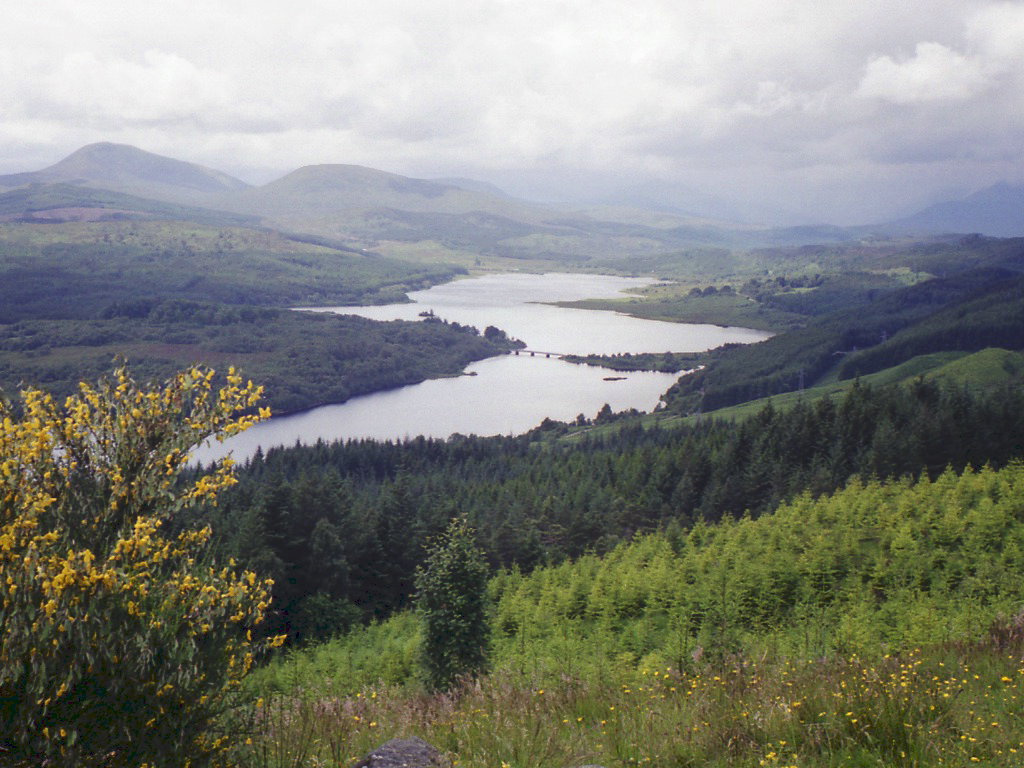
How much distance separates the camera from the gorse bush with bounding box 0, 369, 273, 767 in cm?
514

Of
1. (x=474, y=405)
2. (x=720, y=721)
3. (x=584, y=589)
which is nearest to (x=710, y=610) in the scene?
(x=584, y=589)

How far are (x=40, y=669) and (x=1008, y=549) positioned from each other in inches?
922

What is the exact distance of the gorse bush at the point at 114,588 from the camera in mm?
5141

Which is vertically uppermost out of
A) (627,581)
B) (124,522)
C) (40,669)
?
(124,522)

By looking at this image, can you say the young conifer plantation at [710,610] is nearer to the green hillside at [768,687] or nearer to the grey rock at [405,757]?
the green hillside at [768,687]

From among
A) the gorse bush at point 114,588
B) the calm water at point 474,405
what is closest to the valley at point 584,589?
the gorse bush at point 114,588

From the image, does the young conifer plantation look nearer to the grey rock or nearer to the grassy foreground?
the grassy foreground

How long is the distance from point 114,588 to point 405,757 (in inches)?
113

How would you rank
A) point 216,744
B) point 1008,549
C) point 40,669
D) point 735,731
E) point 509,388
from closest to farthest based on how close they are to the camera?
1. point 40,669
2. point 216,744
3. point 735,731
4. point 1008,549
5. point 509,388

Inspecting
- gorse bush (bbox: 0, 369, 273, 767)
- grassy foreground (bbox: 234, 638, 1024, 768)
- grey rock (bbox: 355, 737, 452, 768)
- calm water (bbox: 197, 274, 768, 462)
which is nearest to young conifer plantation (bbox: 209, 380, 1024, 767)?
grassy foreground (bbox: 234, 638, 1024, 768)

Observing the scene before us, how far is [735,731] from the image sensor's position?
22.5 feet

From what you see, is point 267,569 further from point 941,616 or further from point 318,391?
point 318,391

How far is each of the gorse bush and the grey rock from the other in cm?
131

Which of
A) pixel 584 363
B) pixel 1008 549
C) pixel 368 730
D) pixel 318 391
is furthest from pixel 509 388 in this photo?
pixel 368 730
